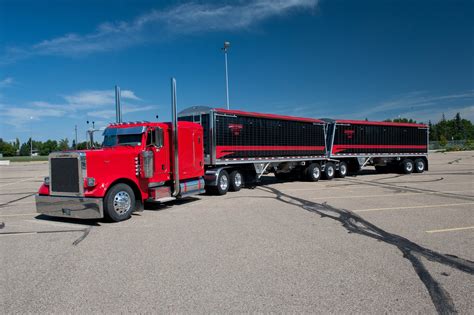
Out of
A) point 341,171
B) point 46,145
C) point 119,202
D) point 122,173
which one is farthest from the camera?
point 46,145

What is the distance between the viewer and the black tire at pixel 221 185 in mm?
13336

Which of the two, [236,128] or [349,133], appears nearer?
[236,128]

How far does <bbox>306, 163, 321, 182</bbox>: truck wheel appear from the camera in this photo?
18.9 metres

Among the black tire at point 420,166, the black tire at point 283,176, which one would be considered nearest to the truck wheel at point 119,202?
the black tire at point 283,176

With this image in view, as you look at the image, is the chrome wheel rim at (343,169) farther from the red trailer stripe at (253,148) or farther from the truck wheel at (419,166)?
the truck wheel at (419,166)

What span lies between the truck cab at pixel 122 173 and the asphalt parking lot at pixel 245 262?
48 cm

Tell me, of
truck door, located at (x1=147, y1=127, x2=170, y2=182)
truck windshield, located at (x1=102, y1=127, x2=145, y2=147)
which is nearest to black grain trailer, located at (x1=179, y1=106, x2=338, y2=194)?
truck door, located at (x1=147, y1=127, x2=170, y2=182)

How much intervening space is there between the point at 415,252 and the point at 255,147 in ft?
34.8

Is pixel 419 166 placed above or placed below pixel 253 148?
below

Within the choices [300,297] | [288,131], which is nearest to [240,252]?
[300,297]

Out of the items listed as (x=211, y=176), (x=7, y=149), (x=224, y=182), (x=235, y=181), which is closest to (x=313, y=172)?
(x=235, y=181)

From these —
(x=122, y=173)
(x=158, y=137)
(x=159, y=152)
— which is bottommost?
(x=122, y=173)

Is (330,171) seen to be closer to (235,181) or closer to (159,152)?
(235,181)

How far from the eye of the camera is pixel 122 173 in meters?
8.68
